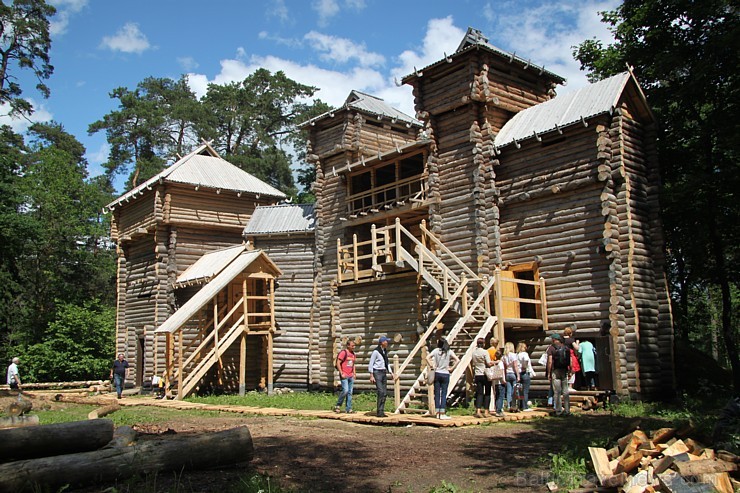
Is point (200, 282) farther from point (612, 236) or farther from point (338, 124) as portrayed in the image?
point (612, 236)

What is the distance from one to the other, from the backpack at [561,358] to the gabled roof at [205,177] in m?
18.8

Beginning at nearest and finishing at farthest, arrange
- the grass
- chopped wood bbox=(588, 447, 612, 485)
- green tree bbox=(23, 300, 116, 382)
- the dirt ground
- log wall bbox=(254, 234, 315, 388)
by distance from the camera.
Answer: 1. chopped wood bbox=(588, 447, 612, 485)
2. the dirt ground
3. the grass
4. log wall bbox=(254, 234, 315, 388)
5. green tree bbox=(23, 300, 116, 382)

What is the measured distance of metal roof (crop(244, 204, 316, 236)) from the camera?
2744 centimetres

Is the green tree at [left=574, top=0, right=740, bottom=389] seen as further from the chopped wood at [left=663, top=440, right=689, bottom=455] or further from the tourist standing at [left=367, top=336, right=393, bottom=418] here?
the chopped wood at [left=663, top=440, right=689, bottom=455]

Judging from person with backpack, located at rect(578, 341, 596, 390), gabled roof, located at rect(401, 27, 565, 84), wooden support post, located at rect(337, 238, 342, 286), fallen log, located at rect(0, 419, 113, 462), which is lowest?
fallen log, located at rect(0, 419, 113, 462)

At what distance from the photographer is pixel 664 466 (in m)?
6.95

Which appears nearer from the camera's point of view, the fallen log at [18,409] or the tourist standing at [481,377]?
the tourist standing at [481,377]

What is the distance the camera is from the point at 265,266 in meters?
25.2

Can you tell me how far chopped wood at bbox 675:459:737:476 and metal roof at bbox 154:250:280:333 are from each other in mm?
18361

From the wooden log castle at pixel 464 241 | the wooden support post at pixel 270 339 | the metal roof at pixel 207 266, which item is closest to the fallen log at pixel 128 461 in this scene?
the wooden log castle at pixel 464 241

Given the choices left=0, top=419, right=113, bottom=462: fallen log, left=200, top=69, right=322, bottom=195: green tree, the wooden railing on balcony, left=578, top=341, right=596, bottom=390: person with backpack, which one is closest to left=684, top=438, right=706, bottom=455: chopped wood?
left=0, top=419, right=113, bottom=462: fallen log

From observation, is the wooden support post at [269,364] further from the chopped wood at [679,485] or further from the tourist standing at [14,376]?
Result: the chopped wood at [679,485]

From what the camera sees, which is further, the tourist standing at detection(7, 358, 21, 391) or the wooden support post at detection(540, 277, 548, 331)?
the tourist standing at detection(7, 358, 21, 391)

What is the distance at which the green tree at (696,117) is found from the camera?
18953 millimetres
